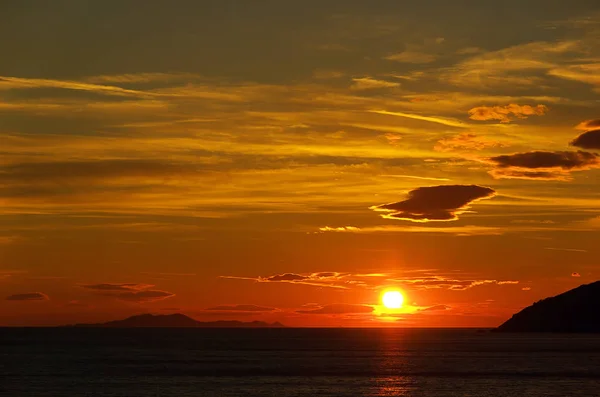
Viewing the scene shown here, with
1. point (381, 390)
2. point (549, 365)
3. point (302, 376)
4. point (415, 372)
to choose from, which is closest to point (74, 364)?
point (302, 376)

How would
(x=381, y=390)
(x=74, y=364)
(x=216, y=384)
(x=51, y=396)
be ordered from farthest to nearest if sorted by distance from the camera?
(x=74, y=364), (x=216, y=384), (x=381, y=390), (x=51, y=396)

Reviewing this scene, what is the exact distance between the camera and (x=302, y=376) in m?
124

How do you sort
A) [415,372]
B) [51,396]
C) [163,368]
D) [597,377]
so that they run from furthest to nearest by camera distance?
[163,368] < [415,372] < [597,377] < [51,396]

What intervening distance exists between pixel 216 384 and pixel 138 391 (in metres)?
13.8

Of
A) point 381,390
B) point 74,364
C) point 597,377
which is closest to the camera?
point 381,390

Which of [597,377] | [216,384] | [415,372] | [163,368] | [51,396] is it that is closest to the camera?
[51,396]

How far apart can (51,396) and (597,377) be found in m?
73.0

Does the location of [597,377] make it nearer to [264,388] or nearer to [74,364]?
[264,388]

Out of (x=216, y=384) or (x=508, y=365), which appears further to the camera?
(x=508, y=365)

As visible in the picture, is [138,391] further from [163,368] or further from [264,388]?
[163,368]

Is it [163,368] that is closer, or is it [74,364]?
[163,368]

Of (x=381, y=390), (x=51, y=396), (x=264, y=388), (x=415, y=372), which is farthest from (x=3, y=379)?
(x=415, y=372)

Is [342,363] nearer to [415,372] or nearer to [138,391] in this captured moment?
[415,372]

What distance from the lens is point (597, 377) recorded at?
402ft
